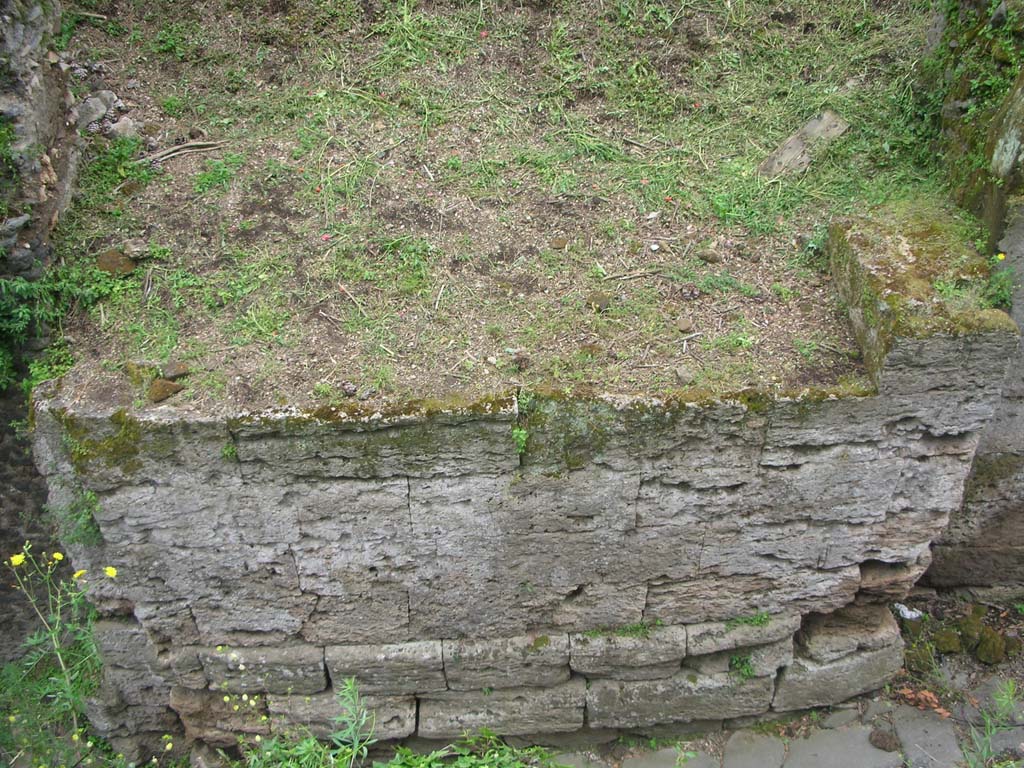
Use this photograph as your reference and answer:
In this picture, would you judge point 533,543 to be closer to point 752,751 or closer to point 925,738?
point 752,751

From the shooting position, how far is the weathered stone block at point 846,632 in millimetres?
3891

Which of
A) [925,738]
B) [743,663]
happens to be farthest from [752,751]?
[925,738]

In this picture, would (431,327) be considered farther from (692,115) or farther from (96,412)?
(692,115)

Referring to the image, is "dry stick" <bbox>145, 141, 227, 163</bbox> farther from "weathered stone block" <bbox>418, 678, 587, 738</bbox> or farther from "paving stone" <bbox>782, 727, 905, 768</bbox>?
"paving stone" <bbox>782, 727, 905, 768</bbox>

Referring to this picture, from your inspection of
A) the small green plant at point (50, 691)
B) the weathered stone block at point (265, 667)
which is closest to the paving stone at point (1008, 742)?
the weathered stone block at point (265, 667)

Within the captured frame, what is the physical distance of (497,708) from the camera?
12.6 feet

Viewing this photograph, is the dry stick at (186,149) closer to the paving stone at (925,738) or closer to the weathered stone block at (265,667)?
the weathered stone block at (265,667)

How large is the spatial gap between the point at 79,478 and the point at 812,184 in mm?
3518

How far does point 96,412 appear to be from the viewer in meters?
3.04

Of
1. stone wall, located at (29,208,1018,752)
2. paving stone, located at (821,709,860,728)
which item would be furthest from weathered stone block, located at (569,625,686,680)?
paving stone, located at (821,709,860,728)

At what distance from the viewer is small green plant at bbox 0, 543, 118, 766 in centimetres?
361

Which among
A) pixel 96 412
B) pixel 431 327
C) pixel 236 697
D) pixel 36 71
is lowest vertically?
pixel 236 697

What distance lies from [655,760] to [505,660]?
988mm

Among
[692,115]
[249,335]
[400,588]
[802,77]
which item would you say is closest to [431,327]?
[249,335]
